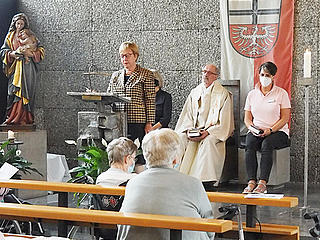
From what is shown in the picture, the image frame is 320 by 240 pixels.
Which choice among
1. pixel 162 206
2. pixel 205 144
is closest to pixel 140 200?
pixel 162 206

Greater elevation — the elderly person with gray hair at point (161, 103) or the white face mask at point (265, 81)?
the white face mask at point (265, 81)

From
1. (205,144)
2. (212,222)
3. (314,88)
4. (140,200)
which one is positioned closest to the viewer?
(212,222)

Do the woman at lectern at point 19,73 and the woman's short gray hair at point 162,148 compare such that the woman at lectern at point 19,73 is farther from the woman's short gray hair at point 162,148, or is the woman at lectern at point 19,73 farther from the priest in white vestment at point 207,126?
the woman's short gray hair at point 162,148

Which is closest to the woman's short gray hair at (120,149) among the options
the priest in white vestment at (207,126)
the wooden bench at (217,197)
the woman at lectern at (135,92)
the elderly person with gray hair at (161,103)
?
the wooden bench at (217,197)

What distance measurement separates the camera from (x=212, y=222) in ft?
12.0

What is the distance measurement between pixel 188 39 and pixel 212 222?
547cm

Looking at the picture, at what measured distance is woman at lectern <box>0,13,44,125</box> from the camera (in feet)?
26.7

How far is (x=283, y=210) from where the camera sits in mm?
6637

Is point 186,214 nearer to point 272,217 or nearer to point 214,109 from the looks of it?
point 272,217

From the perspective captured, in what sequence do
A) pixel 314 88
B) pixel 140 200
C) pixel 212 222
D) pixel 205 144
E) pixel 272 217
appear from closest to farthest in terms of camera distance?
pixel 212 222 < pixel 140 200 < pixel 272 217 < pixel 205 144 < pixel 314 88

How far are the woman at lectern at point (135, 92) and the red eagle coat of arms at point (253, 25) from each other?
1722 millimetres

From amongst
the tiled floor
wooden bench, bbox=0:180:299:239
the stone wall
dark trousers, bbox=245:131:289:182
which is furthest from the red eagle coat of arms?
wooden bench, bbox=0:180:299:239

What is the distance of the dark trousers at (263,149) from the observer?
7355mm

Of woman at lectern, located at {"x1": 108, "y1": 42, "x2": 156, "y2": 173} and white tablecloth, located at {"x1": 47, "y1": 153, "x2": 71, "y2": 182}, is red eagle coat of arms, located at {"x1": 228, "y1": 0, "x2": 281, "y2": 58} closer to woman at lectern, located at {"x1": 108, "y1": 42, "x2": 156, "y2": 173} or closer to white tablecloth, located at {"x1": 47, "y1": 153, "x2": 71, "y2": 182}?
woman at lectern, located at {"x1": 108, "y1": 42, "x2": 156, "y2": 173}
